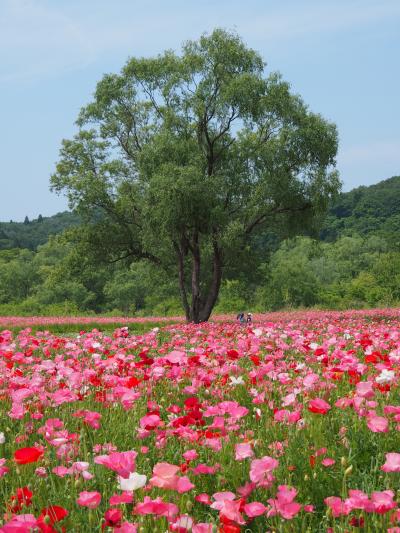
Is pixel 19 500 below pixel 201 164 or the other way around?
below

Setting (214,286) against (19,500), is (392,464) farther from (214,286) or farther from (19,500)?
(214,286)

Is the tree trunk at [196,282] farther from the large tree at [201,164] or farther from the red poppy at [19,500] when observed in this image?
the red poppy at [19,500]

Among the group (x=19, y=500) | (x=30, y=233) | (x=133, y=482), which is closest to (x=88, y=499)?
(x=133, y=482)

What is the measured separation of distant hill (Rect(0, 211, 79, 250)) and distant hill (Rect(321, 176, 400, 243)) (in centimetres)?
6676

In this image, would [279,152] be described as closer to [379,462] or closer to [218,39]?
[218,39]

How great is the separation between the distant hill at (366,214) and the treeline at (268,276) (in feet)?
0.67

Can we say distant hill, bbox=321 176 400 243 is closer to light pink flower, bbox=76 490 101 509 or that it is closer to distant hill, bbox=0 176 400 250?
distant hill, bbox=0 176 400 250

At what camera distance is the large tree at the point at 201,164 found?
23.9 m

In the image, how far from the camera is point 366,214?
119m

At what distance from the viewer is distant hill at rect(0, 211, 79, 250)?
15050cm

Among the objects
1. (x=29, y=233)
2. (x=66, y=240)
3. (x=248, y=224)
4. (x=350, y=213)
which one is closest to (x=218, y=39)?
(x=248, y=224)

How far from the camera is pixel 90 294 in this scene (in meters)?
79.1

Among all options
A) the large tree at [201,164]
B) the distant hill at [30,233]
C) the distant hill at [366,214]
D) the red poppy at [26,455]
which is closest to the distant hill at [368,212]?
the distant hill at [366,214]

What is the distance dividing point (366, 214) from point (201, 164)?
3999 inches
